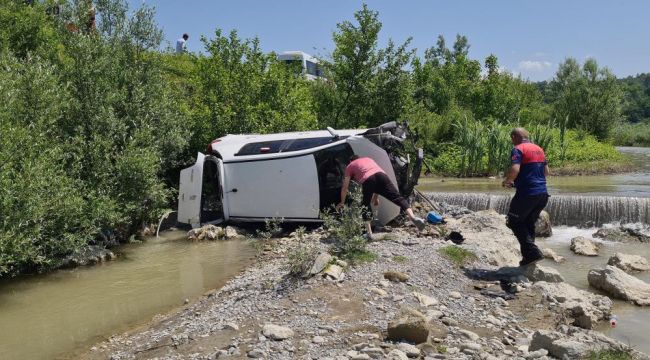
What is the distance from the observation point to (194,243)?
11.9 metres

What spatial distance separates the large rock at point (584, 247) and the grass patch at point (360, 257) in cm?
647

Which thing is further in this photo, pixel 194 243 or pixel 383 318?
pixel 194 243

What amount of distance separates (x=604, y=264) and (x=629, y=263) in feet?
2.04

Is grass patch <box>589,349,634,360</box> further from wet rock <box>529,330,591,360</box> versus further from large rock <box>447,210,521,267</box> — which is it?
large rock <box>447,210,521,267</box>

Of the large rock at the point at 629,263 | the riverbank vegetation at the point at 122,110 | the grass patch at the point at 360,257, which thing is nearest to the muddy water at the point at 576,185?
the riverbank vegetation at the point at 122,110

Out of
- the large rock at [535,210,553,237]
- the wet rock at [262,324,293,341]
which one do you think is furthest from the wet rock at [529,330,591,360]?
the large rock at [535,210,553,237]

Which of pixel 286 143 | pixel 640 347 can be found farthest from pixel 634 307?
pixel 286 143

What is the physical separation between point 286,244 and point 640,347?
6247mm

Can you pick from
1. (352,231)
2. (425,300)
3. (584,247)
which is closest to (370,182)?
(352,231)

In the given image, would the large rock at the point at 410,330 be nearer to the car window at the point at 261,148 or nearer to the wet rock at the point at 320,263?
the wet rock at the point at 320,263

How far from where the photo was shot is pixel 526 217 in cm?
779

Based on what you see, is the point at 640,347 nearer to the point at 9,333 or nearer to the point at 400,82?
the point at 9,333

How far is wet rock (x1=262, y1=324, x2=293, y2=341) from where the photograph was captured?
5449mm

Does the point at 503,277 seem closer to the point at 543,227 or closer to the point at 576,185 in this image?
the point at 543,227
